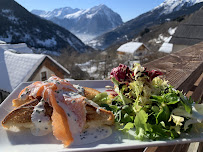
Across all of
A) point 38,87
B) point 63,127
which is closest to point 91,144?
point 63,127

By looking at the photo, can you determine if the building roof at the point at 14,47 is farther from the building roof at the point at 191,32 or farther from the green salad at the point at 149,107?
the green salad at the point at 149,107

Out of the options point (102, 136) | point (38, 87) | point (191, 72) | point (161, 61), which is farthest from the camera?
point (161, 61)

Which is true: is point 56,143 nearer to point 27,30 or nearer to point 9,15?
point 27,30

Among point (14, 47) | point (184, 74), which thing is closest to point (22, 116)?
point (184, 74)

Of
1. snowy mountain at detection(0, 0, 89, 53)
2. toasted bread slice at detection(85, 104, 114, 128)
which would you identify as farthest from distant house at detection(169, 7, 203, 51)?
snowy mountain at detection(0, 0, 89, 53)

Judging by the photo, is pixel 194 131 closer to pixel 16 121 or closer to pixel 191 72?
pixel 191 72

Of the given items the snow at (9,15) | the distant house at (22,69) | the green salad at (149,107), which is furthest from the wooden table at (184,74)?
the snow at (9,15)
